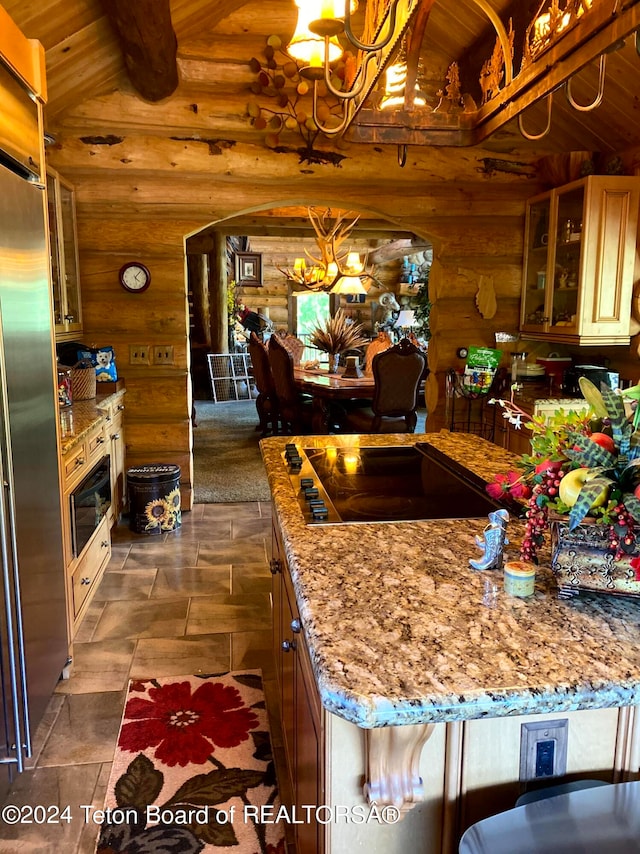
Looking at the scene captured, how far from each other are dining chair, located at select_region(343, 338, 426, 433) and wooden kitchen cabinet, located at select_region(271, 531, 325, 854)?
3.14 meters

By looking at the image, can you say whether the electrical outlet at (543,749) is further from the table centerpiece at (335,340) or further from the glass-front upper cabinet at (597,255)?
the table centerpiece at (335,340)

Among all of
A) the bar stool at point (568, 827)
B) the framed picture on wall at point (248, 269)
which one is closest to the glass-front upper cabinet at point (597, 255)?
the bar stool at point (568, 827)

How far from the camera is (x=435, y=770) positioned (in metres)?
1.12

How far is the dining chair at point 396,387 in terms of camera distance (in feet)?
16.5

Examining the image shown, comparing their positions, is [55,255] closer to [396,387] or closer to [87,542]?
[87,542]

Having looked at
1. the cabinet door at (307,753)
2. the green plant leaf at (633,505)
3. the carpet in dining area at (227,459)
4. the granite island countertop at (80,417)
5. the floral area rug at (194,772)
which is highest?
the green plant leaf at (633,505)

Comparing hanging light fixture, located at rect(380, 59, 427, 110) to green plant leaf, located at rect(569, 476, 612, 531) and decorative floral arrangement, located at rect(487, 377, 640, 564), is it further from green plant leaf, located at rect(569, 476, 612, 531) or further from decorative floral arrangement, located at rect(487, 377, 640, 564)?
green plant leaf, located at rect(569, 476, 612, 531)

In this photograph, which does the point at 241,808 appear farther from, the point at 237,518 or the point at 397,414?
the point at 397,414

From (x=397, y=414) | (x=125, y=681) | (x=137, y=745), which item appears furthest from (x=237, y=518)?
(x=137, y=745)

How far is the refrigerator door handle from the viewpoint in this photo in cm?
183

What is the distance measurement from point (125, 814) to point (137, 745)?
308mm

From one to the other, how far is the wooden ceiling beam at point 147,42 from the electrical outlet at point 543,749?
3057mm

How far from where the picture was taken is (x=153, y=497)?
416 cm

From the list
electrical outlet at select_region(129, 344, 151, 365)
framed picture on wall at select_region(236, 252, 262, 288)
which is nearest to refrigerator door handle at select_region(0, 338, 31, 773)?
electrical outlet at select_region(129, 344, 151, 365)
